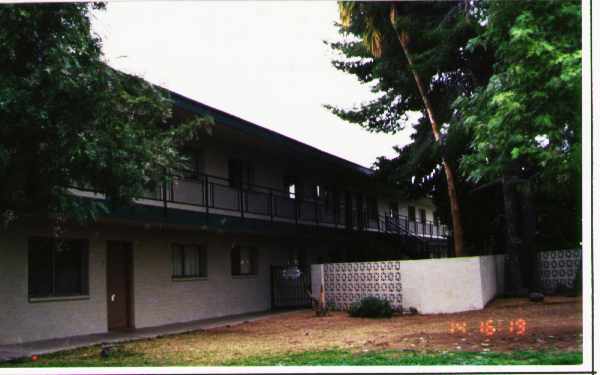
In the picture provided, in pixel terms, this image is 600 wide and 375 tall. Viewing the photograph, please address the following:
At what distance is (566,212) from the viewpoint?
2908 cm

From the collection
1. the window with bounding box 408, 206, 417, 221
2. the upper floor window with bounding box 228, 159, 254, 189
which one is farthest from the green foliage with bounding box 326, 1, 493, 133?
the window with bounding box 408, 206, 417, 221

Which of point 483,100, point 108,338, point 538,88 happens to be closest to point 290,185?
point 108,338

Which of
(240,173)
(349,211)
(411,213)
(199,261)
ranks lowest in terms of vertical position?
(199,261)

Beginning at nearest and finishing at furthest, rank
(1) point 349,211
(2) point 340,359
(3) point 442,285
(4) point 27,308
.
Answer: (2) point 340,359
(4) point 27,308
(3) point 442,285
(1) point 349,211

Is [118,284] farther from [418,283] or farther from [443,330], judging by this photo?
[443,330]

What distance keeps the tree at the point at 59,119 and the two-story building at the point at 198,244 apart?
8.34ft

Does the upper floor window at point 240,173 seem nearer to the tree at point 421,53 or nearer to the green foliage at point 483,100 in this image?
the green foliage at point 483,100

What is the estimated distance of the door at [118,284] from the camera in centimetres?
1827

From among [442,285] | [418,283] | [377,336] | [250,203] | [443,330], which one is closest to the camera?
[377,336]

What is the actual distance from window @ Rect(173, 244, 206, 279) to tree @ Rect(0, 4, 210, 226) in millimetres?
7983

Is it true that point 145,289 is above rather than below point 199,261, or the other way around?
below

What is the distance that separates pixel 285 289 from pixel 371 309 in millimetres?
6507

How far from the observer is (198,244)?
2178cm

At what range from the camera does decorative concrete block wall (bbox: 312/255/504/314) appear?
787 inches
